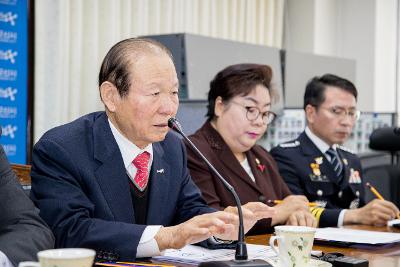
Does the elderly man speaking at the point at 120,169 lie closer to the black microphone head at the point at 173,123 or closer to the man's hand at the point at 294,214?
the black microphone head at the point at 173,123

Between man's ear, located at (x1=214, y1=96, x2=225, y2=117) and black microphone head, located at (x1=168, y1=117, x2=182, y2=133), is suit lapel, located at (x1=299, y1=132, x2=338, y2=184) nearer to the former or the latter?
man's ear, located at (x1=214, y1=96, x2=225, y2=117)

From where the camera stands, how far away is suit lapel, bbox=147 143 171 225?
6.03 feet

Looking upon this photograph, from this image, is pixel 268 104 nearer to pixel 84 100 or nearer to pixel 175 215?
pixel 175 215

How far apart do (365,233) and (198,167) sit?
2.15 feet

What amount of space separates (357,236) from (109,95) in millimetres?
943

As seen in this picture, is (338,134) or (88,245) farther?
(338,134)

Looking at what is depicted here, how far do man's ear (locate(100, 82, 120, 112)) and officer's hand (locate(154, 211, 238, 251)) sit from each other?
0.46 m

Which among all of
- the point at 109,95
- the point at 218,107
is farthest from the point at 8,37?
the point at 109,95

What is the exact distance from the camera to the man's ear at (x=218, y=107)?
2.57m

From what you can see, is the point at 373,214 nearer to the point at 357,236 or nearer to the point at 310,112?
the point at 357,236

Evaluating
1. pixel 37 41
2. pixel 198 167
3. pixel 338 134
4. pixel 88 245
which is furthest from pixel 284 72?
pixel 88 245

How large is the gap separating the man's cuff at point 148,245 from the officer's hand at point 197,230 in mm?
13

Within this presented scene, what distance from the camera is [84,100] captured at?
13.2 ft

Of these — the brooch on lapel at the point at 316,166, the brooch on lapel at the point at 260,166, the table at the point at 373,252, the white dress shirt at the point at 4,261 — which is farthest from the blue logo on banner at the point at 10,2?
the white dress shirt at the point at 4,261
